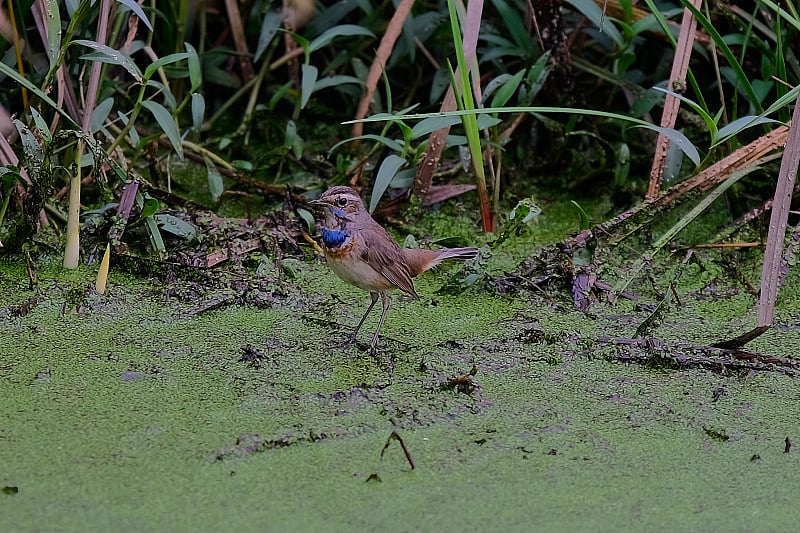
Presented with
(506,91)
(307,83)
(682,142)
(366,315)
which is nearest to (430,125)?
(506,91)

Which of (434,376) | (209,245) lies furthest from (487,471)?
(209,245)

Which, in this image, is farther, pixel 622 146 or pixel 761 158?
pixel 622 146

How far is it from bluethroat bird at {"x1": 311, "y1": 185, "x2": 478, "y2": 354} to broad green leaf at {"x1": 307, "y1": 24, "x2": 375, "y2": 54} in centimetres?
101

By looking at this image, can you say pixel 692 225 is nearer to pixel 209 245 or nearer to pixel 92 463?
pixel 209 245

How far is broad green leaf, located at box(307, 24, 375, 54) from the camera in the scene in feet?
16.2

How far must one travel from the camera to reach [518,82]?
479 centimetres

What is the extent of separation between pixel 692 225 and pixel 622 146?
1.59 feet

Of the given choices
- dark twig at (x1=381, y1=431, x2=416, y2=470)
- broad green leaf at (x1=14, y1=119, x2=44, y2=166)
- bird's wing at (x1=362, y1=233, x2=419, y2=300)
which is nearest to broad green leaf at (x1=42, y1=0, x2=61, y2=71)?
broad green leaf at (x1=14, y1=119, x2=44, y2=166)

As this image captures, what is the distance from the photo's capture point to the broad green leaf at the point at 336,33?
16.2 feet

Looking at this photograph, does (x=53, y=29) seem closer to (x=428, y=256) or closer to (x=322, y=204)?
(x=322, y=204)

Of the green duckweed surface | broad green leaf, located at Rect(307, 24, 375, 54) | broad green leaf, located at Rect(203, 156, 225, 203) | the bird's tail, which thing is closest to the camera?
the green duckweed surface

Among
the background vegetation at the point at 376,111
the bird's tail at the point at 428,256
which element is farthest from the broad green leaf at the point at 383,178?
the bird's tail at the point at 428,256

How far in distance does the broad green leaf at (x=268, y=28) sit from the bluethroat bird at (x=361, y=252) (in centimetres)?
126

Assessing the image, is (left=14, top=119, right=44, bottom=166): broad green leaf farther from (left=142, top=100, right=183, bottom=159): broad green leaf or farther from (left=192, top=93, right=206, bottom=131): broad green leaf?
(left=192, top=93, right=206, bottom=131): broad green leaf
